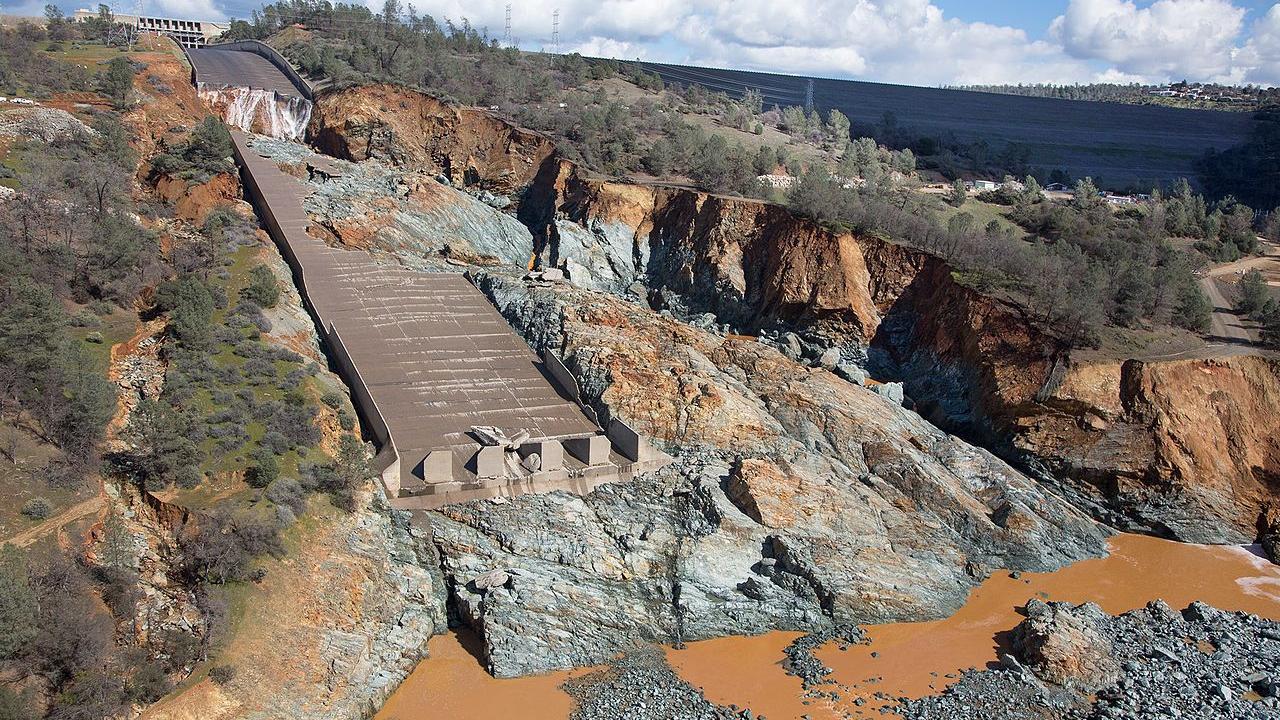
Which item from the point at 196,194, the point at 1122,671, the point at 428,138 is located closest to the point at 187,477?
the point at 1122,671

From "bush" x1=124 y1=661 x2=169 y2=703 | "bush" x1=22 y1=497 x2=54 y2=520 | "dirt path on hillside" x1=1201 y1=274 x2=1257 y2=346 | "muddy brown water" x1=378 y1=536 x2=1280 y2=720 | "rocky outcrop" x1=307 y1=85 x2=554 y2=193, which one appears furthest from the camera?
"rocky outcrop" x1=307 y1=85 x2=554 y2=193

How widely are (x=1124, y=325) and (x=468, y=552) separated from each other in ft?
74.7

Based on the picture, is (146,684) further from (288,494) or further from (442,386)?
(442,386)

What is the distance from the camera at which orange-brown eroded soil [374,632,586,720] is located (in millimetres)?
16469

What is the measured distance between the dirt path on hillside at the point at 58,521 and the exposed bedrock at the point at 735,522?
21.6ft

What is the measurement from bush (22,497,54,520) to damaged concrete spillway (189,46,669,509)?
6.41 m

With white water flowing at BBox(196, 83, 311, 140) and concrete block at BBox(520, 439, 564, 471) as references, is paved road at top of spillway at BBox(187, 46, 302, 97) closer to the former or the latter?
white water flowing at BBox(196, 83, 311, 140)

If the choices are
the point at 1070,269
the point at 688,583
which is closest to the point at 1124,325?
the point at 1070,269

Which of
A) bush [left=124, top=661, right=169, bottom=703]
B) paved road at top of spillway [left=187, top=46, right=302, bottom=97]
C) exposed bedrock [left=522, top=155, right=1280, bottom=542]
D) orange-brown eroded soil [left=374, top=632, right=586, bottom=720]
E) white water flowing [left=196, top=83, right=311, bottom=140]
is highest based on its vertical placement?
paved road at top of spillway [left=187, top=46, right=302, bottom=97]

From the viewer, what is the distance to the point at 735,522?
21109mm

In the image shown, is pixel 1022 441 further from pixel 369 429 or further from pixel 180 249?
pixel 180 249

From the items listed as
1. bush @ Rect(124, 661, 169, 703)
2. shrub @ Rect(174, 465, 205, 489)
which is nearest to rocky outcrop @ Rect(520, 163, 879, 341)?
shrub @ Rect(174, 465, 205, 489)

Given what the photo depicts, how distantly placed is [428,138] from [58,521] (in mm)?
31043

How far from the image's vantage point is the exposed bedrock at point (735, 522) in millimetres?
19234
